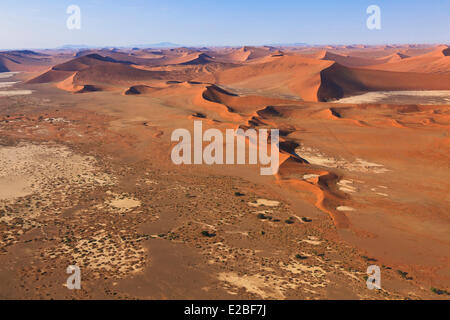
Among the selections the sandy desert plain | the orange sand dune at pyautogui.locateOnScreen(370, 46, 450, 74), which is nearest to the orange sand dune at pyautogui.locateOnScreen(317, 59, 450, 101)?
the orange sand dune at pyautogui.locateOnScreen(370, 46, 450, 74)

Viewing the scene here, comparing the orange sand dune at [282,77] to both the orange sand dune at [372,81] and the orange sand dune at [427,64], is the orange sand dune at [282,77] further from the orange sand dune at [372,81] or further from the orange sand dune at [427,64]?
the orange sand dune at [427,64]

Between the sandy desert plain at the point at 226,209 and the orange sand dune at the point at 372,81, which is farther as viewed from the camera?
the orange sand dune at the point at 372,81

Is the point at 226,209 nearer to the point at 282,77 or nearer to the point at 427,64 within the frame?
the point at 282,77

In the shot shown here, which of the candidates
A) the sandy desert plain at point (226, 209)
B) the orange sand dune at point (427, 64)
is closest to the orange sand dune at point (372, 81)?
the orange sand dune at point (427, 64)

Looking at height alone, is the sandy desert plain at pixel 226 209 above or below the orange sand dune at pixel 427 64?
below

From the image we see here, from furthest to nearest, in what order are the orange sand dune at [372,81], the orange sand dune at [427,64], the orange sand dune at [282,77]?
the orange sand dune at [427,64], the orange sand dune at [372,81], the orange sand dune at [282,77]

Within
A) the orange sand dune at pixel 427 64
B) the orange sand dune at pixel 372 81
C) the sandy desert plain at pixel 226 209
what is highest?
the orange sand dune at pixel 427 64

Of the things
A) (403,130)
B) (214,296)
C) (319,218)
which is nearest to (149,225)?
(214,296)

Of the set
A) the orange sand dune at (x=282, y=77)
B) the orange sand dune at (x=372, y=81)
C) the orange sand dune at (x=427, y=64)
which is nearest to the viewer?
the orange sand dune at (x=282, y=77)

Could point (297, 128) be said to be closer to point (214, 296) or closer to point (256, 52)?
point (214, 296)
